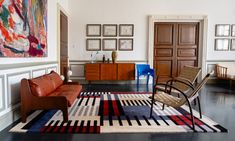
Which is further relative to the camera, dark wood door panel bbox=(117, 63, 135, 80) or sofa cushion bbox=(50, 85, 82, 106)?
dark wood door panel bbox=(117, 63, 135, 80)

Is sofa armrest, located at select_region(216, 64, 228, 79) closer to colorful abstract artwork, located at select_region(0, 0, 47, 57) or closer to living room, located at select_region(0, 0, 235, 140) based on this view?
living room, located at select_region(0, 0, 235, 140)

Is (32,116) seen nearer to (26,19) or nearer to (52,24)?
(26,19)

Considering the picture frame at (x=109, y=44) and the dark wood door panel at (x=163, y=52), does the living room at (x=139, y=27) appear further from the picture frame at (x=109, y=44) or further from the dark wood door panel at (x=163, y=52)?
the dark wood door panel at (x=163, y=52)

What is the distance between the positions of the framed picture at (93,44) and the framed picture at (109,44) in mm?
206

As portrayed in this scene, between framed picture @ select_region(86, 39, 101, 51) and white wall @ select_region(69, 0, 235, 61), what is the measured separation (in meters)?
0.14

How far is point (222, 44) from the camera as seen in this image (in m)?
6.79

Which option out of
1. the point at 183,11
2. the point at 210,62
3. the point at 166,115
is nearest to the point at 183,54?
the point at 210,62

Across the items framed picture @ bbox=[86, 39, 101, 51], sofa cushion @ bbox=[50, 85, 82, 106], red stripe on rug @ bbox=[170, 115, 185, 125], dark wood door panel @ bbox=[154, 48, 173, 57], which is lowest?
red stripe on rug @ bbox=[170, 115, 185, 125]

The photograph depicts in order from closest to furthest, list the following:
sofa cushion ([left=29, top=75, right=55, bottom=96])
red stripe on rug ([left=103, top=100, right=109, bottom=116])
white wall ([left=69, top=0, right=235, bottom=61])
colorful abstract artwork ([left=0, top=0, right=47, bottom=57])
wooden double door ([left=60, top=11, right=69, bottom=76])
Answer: colorful abstract artwork ([left=0, top=0, right=47, bottom=57]), sofa cushion ([left=29, top=75, right=55, bottom=96]), red stripe on rug ([left=103, top=100, right=109, bottom=116]), wooden double door ([left=60, top=11, right=69, bottom=76]), white wall ([left=69, top=0, right=235, bottom=61])

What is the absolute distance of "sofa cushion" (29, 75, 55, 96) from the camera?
2.83 metres

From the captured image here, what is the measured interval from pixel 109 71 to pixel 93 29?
5.19 feet

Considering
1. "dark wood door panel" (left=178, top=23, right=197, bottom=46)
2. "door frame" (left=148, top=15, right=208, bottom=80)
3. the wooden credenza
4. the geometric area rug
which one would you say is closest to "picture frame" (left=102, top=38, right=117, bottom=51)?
the wooden credenza

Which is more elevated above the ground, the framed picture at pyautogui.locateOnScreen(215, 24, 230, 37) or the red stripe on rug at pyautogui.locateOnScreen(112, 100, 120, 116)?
the framed picture at pyautogui.locateOnScreen(215, 24, 230, 37)

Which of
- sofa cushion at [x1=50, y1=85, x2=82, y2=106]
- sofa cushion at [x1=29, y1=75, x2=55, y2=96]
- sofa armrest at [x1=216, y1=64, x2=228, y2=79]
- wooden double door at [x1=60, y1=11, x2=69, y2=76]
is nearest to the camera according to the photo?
sofa cushion at [x1=29, y1=75, x2=55, y2=96]
